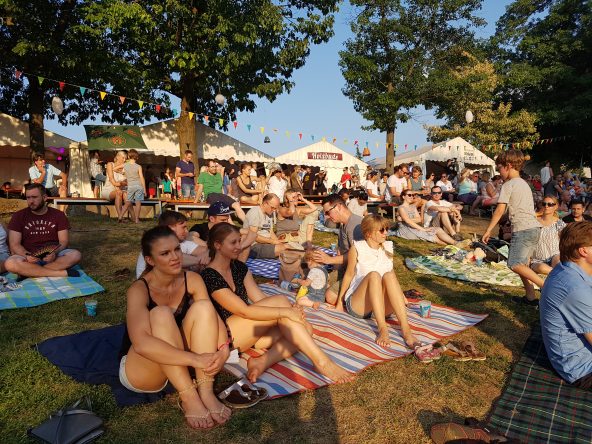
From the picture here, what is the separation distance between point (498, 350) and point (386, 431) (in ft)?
6.46

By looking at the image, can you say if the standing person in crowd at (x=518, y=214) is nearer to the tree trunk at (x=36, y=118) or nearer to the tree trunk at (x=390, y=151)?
the tree trunk at (x=36, y=118)

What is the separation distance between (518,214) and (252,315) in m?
3.69

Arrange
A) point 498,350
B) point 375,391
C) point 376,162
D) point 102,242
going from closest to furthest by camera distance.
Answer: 1. point 375,391
2. point 498,350
3. point 102,242
4. point 376,162

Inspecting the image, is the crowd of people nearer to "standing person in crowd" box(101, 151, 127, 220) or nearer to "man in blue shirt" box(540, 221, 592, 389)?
"man in blue shirt" box(540, 221, 592, 389)

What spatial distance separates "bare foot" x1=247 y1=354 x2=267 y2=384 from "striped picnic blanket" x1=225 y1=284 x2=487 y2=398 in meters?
0.06

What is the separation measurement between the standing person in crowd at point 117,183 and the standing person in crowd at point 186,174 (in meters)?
1.94

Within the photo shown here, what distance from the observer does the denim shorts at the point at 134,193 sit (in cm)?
1123

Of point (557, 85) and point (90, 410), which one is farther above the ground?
point (557, 85)

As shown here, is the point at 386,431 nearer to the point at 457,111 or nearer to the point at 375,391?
the point at 375,391

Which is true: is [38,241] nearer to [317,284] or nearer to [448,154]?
[317,284]

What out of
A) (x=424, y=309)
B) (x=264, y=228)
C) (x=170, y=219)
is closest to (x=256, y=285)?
(x=170, y=219)

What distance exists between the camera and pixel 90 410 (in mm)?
3016

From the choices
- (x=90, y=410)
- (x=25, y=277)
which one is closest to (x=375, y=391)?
(x=90, y=410)

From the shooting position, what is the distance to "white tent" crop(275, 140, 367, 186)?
2397 centimetres
